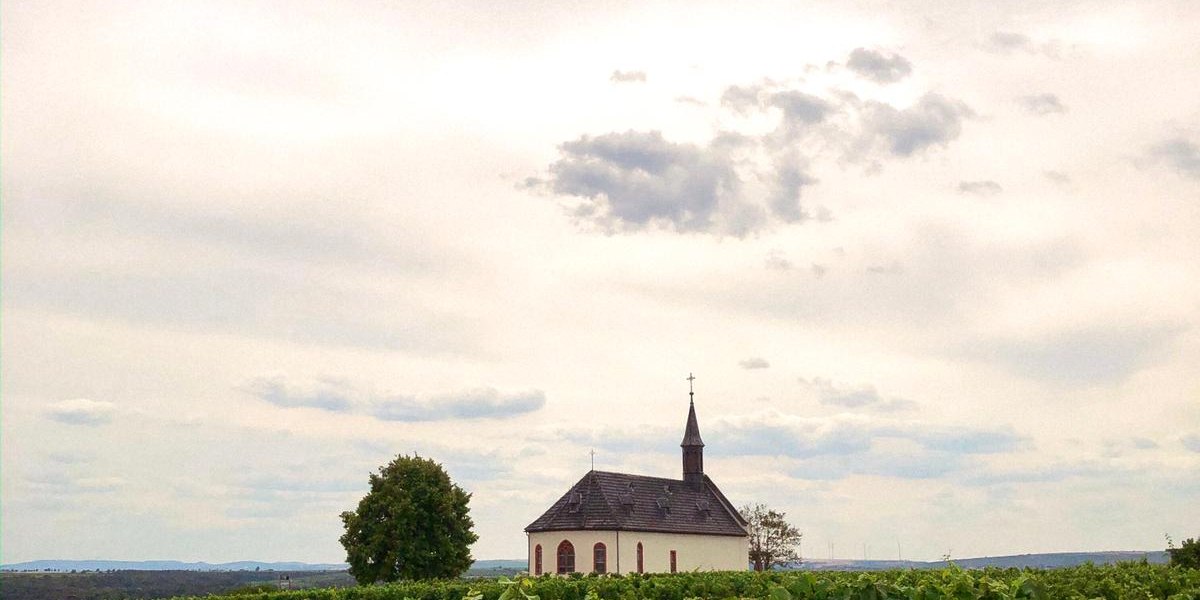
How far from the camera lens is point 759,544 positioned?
327 feet

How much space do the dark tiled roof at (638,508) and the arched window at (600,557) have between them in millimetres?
1459

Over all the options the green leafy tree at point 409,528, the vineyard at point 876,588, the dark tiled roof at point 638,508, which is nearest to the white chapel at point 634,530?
the dark tiled roof at point 638,508

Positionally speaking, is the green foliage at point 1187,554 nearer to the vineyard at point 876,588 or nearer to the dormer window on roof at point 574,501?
the vineyard at point 876,588

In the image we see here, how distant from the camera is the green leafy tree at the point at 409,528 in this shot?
205 ft

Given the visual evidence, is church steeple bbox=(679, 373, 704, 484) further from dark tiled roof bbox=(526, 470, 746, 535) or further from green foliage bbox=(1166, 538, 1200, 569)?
green foliage bbox=(1166, 538, 1200, 569)

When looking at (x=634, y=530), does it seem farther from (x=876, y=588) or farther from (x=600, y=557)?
(x=876, y=588)

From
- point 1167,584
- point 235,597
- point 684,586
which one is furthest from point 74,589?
point 1167,584

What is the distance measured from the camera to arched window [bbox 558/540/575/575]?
7075cm

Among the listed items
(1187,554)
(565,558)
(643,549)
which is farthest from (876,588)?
(643,549)

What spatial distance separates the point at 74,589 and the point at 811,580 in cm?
12123

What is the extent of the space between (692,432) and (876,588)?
3190 inches

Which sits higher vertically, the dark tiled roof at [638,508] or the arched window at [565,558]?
the dark tiled roof at [638,508]

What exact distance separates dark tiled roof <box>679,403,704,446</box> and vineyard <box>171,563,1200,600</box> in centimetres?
4469

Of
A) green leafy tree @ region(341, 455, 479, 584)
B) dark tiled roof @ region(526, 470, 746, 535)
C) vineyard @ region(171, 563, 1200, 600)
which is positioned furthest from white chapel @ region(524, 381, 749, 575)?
vineyard @ region(171, 563, 1200, 600)
